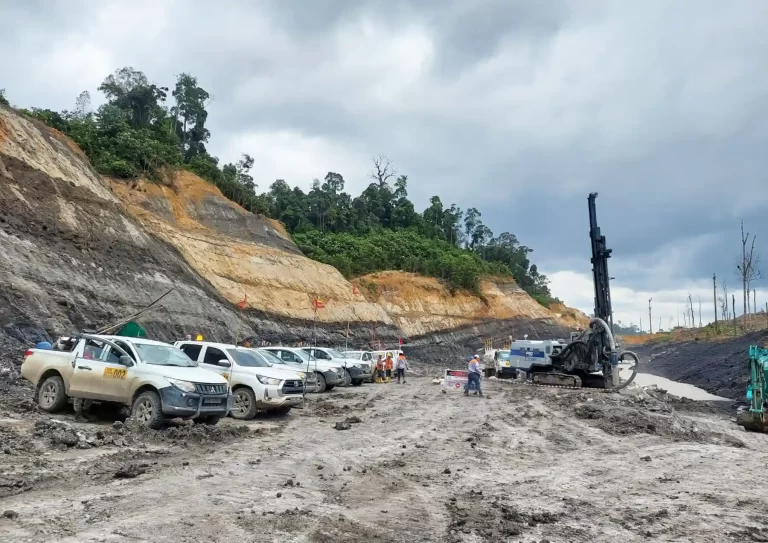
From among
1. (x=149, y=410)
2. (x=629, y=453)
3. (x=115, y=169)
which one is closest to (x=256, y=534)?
(x=149, y=410)

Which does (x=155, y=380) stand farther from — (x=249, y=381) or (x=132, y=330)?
(x=132, y=330)

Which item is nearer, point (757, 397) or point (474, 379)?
point (757, 397)

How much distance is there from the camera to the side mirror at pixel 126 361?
34.7ft

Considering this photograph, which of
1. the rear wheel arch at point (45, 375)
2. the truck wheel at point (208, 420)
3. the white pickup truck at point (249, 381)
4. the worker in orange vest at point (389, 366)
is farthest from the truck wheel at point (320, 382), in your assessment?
the rear wheel arch at point (45, 375)

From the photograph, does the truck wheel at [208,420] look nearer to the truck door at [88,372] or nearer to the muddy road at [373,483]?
the muddy road at [373,483]

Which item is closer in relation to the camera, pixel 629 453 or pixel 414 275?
pixel 629 453

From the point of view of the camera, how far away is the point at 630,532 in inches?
225

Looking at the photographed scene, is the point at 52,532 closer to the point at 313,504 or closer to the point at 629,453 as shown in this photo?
the point at 313,504

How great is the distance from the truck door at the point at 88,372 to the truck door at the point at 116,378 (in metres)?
0.10

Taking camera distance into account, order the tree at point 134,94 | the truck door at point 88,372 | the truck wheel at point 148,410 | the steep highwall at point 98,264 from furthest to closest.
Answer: the tree at point 134,94 < the steep highwall at point 98,264 < the truck door at point 88,372 < the truck wheel at point 148,410

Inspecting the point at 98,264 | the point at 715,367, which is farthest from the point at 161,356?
the point at 715,367

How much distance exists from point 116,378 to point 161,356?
97 cm

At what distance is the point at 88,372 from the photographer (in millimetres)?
10852

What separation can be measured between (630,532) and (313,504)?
3272 millimetres
